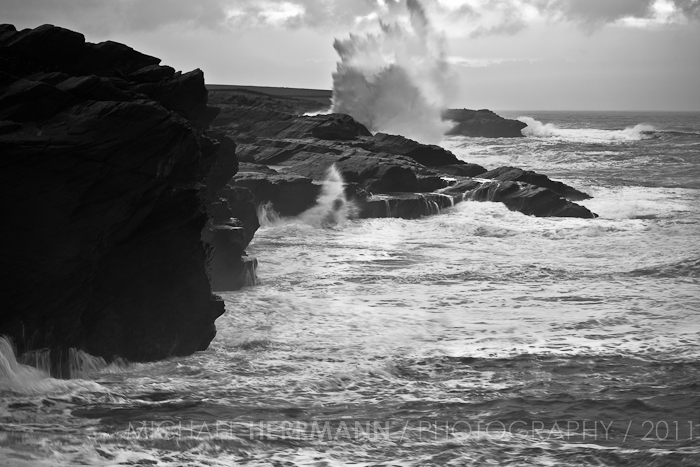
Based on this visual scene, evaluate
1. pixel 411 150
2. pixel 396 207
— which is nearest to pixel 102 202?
pixel 396 207

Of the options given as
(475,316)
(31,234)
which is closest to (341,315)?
(475,316)

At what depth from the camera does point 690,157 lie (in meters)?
48.3

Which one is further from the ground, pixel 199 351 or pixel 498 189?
pixel 498 189

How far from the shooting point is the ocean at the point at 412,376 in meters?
6.82

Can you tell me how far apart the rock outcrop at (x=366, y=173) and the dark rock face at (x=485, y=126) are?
51.0m

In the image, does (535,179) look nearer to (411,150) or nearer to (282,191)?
(411,150)

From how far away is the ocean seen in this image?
6.82m

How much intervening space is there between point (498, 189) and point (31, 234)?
2006 cm

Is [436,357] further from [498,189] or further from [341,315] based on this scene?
[498,189]

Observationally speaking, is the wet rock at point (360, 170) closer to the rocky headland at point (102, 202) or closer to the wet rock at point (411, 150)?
the wet rock at point (411, 150)

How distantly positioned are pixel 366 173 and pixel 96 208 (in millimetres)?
18947

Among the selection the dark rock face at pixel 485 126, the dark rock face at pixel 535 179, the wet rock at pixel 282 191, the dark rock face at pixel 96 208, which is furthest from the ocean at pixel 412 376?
the dark rock face at pixel 485 126

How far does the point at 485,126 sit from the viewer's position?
8412 centimetres

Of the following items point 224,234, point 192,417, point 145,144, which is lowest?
point 192,417
